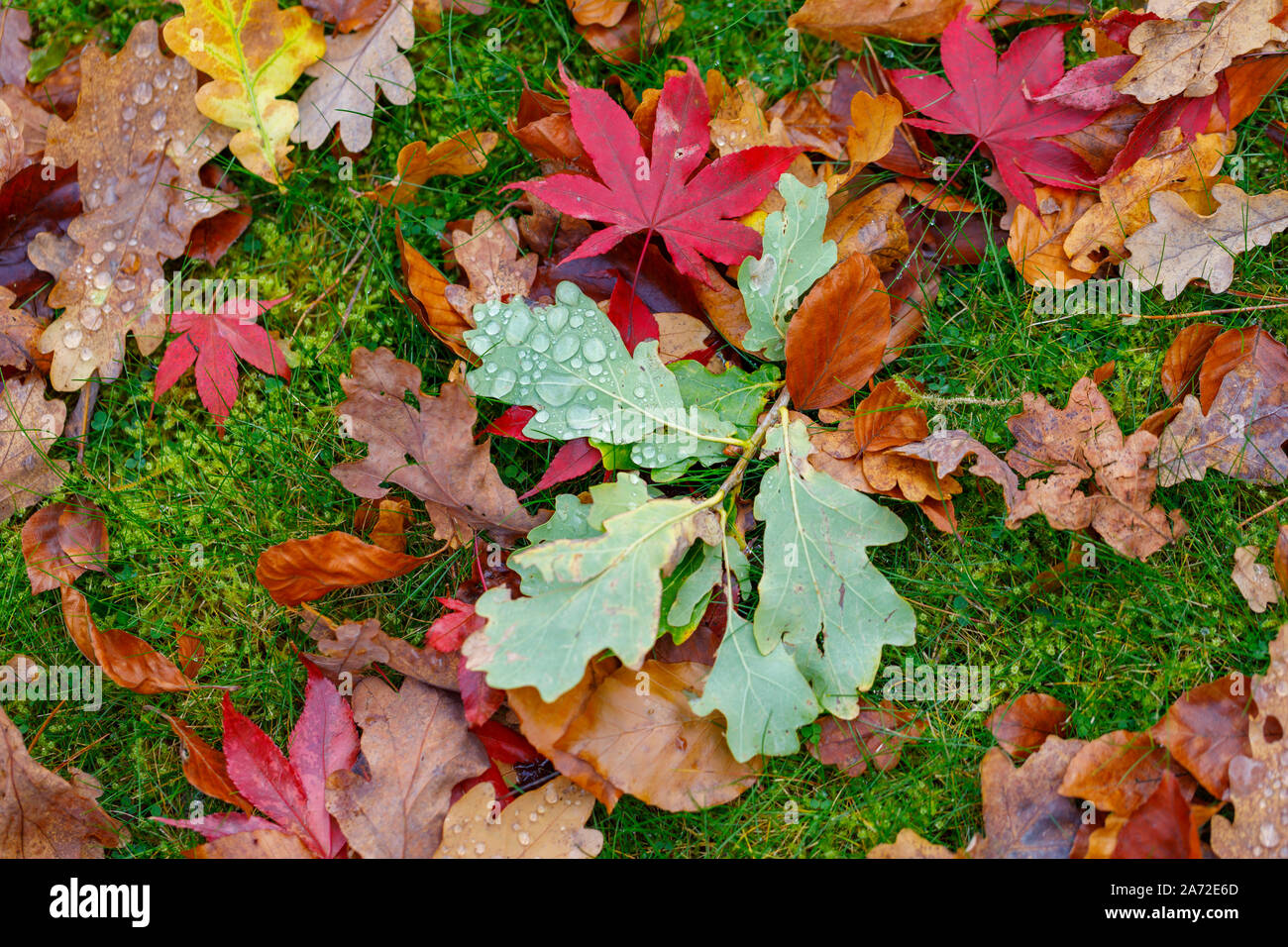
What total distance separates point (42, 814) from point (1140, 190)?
346 cm

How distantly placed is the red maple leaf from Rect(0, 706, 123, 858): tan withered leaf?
224 mm

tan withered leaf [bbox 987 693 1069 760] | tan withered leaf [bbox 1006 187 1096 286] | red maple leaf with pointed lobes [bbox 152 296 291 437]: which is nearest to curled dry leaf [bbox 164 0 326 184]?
red maple leaf with pointed lobes [bbox 152 296 291 437]

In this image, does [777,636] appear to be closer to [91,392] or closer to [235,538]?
[235,538]

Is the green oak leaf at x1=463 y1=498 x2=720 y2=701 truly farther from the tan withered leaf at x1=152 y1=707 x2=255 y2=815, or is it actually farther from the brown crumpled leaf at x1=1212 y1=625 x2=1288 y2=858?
the brown crumpled leaf at x1=1212 y1=625 x2=1288 y2=858

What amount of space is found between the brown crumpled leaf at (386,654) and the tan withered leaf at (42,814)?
2.55ft

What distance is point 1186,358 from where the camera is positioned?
2.39 meters

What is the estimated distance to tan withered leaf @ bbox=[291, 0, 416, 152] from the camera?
8.65 ft

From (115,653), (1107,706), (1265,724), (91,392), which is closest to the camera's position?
(1265,724)

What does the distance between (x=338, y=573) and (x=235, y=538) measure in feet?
1.39

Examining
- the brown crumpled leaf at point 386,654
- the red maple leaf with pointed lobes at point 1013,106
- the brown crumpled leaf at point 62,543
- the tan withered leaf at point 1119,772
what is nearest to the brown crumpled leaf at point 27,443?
the brown crumpled leaf at point 62,543

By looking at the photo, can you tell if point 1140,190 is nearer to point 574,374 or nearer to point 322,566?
point 574,374

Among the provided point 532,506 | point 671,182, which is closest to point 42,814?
point 532,506

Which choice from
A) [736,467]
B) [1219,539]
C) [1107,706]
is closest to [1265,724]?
[1107,706]

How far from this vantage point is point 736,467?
229cm
